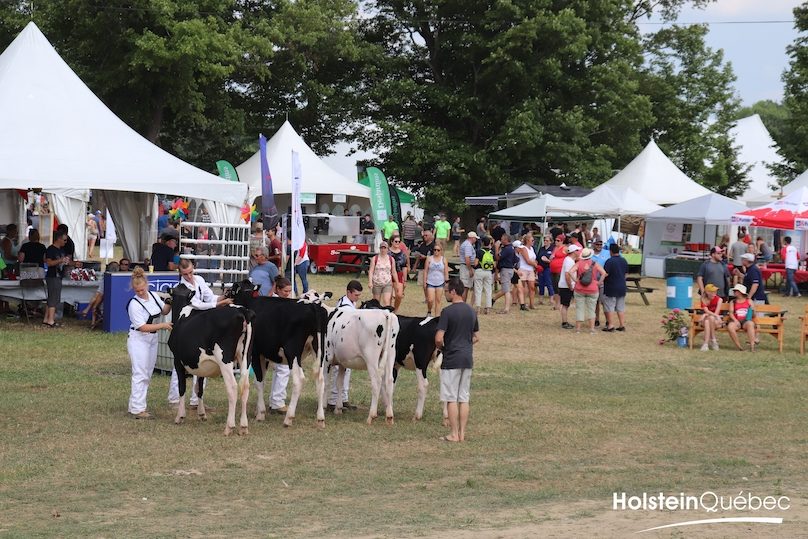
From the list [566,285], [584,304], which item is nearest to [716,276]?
[584,304]

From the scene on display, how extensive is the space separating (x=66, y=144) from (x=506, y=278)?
32.4 ft

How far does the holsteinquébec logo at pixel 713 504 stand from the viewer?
8.60m

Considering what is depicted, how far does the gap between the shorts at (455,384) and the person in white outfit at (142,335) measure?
3.11 meters

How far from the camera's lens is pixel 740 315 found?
826 inches

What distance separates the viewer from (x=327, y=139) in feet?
178

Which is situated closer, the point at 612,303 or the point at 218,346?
the point at 218,346

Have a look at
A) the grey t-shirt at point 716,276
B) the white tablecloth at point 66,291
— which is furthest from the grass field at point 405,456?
the grey t-shirt at point 716,276

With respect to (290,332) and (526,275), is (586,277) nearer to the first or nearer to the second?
(526,275)

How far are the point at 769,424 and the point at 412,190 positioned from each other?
3929 cm

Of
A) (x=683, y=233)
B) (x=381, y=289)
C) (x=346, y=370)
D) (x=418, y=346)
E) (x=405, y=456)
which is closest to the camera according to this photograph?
(x=405, y=456)

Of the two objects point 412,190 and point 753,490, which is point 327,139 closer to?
point 412,190

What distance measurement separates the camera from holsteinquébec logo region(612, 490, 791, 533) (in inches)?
339

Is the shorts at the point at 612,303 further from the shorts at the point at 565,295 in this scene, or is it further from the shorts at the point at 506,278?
the shorts at the point at 506,278

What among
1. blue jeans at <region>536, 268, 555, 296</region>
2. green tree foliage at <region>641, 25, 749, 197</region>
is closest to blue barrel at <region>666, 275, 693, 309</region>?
blue jeans at <region>536, 268, 555, 296</region>
